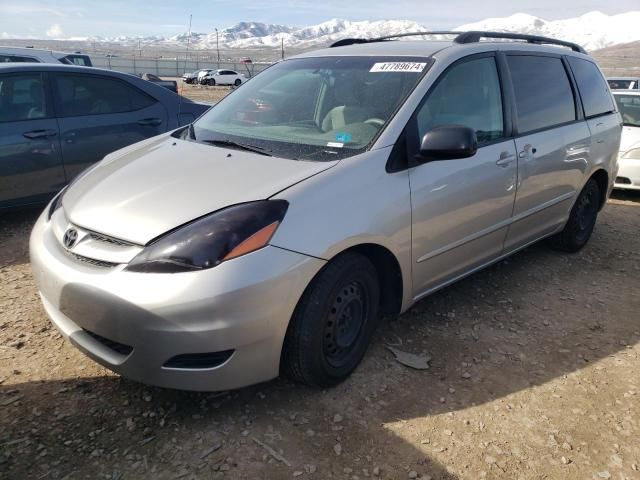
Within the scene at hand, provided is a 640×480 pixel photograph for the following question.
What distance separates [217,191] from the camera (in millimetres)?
2406

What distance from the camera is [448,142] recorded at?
2703 mm

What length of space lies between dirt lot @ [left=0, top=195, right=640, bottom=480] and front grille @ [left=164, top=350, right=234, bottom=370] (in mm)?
368

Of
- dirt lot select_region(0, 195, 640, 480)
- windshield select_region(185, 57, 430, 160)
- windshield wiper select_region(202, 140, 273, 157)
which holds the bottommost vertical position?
dirt lot select_region(0, 195, 640, 480)

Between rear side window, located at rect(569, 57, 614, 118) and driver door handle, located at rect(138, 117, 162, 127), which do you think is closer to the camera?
rear side window, located at rect(569, 57, 614, 118)

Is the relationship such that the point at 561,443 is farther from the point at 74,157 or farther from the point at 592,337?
the point at 74,157

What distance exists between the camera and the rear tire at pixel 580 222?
4.64 meters

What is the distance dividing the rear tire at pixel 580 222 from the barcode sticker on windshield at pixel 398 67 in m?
2.35

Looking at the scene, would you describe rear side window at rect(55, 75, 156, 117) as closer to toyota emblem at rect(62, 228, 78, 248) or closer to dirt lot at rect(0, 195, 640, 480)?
dirt lot at rect(0, 195, 640, 480)

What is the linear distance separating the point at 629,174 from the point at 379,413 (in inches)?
246

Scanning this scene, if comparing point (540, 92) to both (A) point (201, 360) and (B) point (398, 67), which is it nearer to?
(B) point (398, 67)

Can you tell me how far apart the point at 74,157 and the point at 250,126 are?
2.66 metres

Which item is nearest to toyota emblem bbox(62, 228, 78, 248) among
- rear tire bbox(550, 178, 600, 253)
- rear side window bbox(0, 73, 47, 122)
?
rear side window bbox(0, 73, 47, 122)

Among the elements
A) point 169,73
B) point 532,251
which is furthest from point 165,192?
point 169,73

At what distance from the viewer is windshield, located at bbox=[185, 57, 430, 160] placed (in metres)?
2.84
